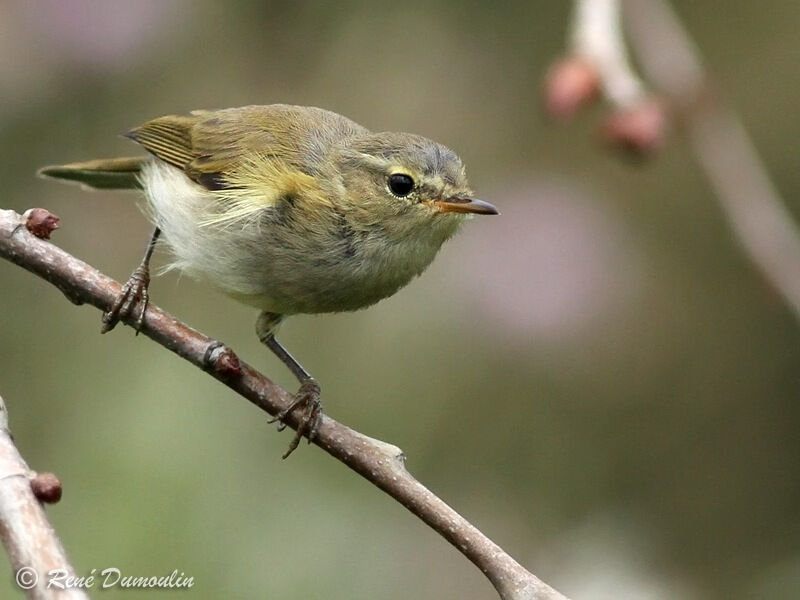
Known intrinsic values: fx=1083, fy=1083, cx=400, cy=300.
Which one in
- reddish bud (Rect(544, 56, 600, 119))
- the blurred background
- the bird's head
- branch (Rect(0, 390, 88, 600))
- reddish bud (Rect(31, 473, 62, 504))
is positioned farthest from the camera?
the blurred background

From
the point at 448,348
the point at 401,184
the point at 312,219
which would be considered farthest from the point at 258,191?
the point at 448,348

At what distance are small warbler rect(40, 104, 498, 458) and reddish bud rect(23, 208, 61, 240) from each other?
0.44 metres

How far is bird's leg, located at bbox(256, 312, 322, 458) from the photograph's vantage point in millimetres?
3594

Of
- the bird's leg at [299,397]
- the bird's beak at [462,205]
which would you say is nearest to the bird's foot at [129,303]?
the bird's leg at [299,397]

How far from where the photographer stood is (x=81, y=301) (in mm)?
3346

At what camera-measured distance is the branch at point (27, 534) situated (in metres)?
2.04

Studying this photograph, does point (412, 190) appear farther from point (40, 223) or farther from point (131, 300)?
point (40, 223)

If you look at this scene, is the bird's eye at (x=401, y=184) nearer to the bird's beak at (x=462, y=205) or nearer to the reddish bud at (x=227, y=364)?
the bird's beak at (x=462, y=205)

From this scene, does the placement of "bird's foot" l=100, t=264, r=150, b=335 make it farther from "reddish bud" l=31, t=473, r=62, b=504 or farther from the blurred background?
the blurred background

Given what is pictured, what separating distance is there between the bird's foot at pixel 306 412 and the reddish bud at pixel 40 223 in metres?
0.91

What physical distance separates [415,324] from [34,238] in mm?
3613

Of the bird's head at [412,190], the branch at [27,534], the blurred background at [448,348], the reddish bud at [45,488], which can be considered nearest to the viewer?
the branch at [27,534]

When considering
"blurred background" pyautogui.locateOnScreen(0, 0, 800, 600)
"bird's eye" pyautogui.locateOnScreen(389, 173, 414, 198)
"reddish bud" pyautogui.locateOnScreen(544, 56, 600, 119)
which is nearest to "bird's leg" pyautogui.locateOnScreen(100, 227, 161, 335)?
"bird's eye" pyautogui.locateOnScreen(389, 173, 414, 198)

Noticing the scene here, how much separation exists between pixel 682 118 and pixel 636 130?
97 centimetres
